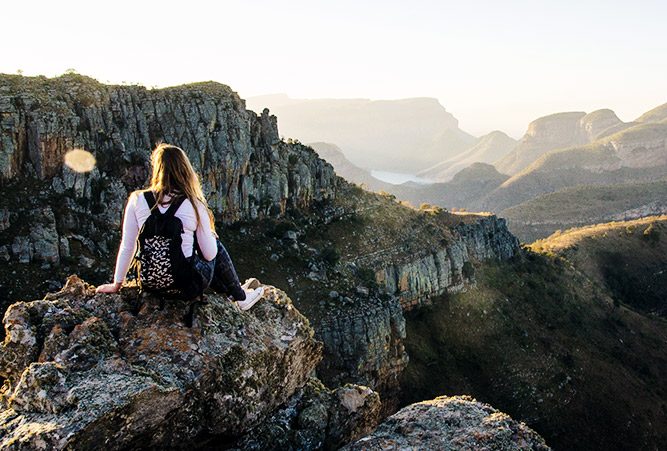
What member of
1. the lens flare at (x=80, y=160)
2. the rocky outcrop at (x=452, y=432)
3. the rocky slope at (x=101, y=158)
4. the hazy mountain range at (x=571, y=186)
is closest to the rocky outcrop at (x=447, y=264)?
the rocky slope at (x=101, y=158)

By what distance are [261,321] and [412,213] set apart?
35590 millimetres

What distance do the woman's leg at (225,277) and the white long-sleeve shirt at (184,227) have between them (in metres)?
0.58

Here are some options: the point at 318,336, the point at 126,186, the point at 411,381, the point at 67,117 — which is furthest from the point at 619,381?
the point at 67,117

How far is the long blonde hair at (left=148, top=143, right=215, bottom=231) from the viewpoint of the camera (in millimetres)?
5258

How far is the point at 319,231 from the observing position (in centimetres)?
3291

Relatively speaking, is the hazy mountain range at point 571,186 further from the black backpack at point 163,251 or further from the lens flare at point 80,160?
the black backpack at point 163,251

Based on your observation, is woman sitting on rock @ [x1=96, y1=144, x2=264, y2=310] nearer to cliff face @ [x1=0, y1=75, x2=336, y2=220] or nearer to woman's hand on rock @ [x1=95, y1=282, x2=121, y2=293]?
woman's hand on rock @ [x1=95, y1=282, x2=121, y2=293]

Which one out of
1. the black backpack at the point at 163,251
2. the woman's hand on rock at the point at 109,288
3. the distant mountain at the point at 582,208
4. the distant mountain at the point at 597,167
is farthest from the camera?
the distant mountain at the point at 597,167

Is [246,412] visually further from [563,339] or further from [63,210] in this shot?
[563,339]

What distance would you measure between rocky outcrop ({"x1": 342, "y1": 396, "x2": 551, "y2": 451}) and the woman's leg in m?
3.01

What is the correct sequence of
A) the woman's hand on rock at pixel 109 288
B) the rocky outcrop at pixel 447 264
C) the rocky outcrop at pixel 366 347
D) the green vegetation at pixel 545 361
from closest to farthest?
the woman's hand on rock at pixel 109 288
the rocky outcrop at pixel 366 347
the green vegetation at pixel 545 361
the rocky outcrop at pixel 447 264

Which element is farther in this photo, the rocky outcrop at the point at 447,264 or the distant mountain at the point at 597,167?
the distant mountain at the point at 597,167

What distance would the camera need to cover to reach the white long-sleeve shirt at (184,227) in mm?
5289

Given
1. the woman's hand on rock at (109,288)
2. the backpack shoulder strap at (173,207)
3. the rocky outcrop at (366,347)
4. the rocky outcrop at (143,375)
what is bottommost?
the rocky outcrop at (366,347)
